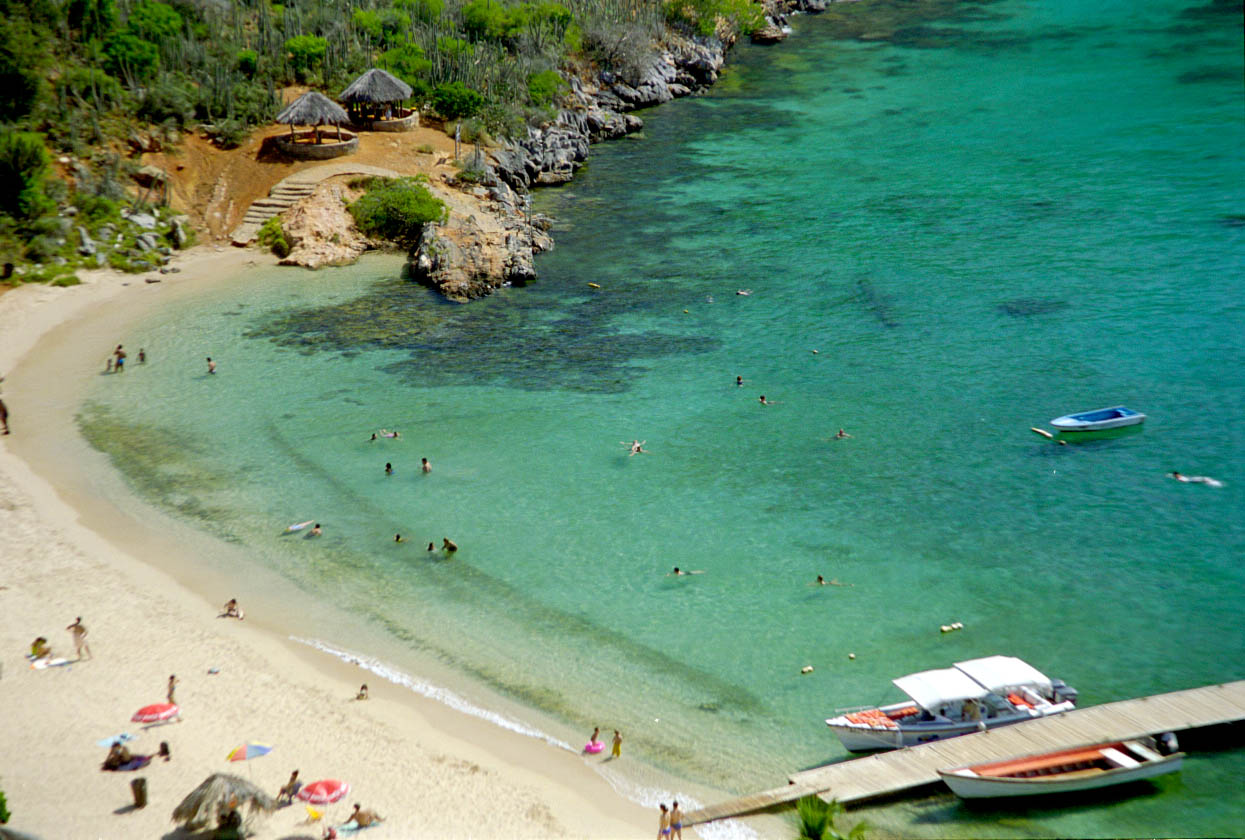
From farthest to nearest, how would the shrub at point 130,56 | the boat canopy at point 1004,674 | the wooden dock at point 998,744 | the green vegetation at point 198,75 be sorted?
the shrub at point 130,56 → the green vegetation at point 198,75 → the boat canopy at point 1004,674 → the wooden dock at point 998,744

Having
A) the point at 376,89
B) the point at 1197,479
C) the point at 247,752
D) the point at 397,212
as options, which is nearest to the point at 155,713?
the point at 247,752

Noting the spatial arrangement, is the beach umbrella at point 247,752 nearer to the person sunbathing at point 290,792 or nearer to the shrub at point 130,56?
the person sunbathing at point 290,792

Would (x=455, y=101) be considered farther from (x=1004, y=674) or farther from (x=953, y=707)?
(x=953, y=707)

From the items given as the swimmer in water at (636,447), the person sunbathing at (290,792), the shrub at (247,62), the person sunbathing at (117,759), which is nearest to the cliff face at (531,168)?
the shrub at (247,62)

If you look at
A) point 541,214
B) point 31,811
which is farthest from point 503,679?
point 541,214

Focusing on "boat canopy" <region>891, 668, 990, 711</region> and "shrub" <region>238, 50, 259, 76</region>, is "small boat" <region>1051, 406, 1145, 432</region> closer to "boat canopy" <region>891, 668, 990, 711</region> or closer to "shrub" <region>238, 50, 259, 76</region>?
"boat canopy" <region>891, 668, 990, 711</region>

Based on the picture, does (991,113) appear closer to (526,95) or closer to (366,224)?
(526,95)

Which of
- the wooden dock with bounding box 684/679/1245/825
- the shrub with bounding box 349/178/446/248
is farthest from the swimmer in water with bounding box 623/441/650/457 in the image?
the shrub with bounding box 349/178/446/248
